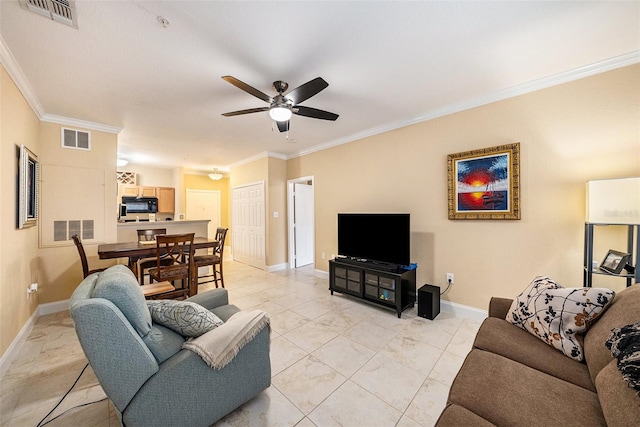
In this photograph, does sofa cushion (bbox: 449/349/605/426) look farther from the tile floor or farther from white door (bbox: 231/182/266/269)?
white door (bbox: 231/182/266/269)

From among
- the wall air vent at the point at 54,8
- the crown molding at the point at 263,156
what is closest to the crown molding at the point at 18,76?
the wall air vent at the point at 54,8

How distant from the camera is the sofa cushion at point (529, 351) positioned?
4.13 feet

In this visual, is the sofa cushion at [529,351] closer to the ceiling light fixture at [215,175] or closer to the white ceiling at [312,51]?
the white ceiling at [312,51]

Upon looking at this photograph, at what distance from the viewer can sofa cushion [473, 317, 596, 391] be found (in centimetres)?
126

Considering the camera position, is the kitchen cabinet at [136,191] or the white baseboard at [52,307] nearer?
the white baseboard at [52,307]

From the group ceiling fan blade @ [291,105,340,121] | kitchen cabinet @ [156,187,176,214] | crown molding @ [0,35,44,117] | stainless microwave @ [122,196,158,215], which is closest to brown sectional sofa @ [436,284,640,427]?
ceiling fan blade @ [291,105,340,121]

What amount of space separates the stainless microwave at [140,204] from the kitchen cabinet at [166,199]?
26 cm

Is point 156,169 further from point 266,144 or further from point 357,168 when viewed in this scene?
point 357,168

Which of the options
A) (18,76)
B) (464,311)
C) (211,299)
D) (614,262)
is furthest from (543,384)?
(18,76)

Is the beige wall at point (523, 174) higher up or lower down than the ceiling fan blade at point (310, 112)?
lower down

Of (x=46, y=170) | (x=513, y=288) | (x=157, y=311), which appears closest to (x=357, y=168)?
(x=513, y=288)

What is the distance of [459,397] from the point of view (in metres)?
1.10

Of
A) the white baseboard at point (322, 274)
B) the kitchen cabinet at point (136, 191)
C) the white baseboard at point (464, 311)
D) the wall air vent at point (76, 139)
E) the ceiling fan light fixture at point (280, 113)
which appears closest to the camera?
the ceiling fan light fixture at point (280, 113)

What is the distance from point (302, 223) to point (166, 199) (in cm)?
398
